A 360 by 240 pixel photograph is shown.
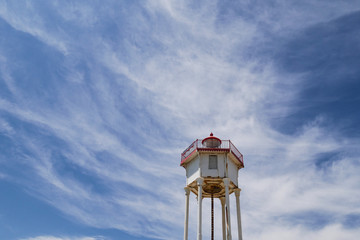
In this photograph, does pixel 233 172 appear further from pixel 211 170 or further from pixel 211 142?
pixel 211 142

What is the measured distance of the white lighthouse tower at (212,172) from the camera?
32.5 m

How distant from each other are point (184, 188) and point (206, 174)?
11.2ft

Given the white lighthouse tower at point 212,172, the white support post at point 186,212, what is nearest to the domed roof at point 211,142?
the white lighthouse tower at point 212,172

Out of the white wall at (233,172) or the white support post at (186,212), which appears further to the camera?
the white wall at (233,172)

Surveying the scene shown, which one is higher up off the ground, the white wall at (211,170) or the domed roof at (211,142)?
the domed roof at (211,142)

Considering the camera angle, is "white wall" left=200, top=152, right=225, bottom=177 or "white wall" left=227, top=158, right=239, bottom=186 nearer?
"white wall" left=200, top=152, right=225, bottom=177

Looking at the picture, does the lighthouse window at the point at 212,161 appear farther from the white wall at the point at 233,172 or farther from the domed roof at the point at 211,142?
the domed roof at the point at 211,142

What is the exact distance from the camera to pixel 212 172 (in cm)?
3300

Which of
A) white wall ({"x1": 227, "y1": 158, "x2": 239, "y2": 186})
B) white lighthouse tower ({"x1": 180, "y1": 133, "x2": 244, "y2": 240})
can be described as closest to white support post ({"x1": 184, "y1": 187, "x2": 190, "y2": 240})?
white lighthouse tower ({"x1": 180, "y1": 133, "x2": 244, "y2": 240})

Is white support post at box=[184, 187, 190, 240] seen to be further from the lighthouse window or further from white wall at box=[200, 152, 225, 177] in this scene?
the lighthouse window

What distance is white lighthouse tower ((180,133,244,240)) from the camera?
3247 centimetres

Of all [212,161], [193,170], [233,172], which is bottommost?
[193,170]

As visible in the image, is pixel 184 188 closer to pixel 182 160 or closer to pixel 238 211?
pixel 182 160

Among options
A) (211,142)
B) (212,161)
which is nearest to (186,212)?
(212,161)
